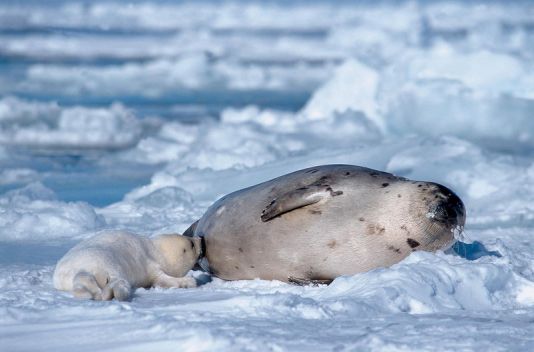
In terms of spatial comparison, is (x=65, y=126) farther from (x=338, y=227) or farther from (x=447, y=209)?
(x=447, y=209)

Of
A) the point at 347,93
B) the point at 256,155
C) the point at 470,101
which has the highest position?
the point at 347,93

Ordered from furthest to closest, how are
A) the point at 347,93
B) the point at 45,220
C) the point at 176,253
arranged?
the point at 347,93, the point at 45,220, the point at 176,253

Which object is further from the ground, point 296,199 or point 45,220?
point 296,199

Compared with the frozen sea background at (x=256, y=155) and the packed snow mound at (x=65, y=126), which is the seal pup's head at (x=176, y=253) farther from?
the packed snow mound at (x=65, y=126)

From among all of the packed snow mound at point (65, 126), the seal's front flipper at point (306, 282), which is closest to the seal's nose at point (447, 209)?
the seal's front flipper at point (306, 282)

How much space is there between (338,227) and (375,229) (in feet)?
0.46

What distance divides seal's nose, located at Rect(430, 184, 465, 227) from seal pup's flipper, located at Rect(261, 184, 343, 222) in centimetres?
38

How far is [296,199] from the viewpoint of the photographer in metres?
3.80

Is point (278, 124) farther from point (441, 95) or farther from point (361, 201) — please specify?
point (361, 201)

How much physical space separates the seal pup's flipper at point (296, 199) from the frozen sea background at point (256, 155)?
0.92ft

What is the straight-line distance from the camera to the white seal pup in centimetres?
330

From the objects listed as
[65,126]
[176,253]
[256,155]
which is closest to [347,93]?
[256,155]

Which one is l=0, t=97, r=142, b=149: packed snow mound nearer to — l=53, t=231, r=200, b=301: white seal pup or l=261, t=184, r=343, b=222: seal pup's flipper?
l=53, t=231, r=200, b=301: white seal pup

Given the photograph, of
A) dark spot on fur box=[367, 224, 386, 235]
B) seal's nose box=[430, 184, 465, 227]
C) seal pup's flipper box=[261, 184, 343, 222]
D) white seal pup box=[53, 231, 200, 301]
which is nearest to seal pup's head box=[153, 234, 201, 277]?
white seal pup box=[53, 231, 200, 301]
